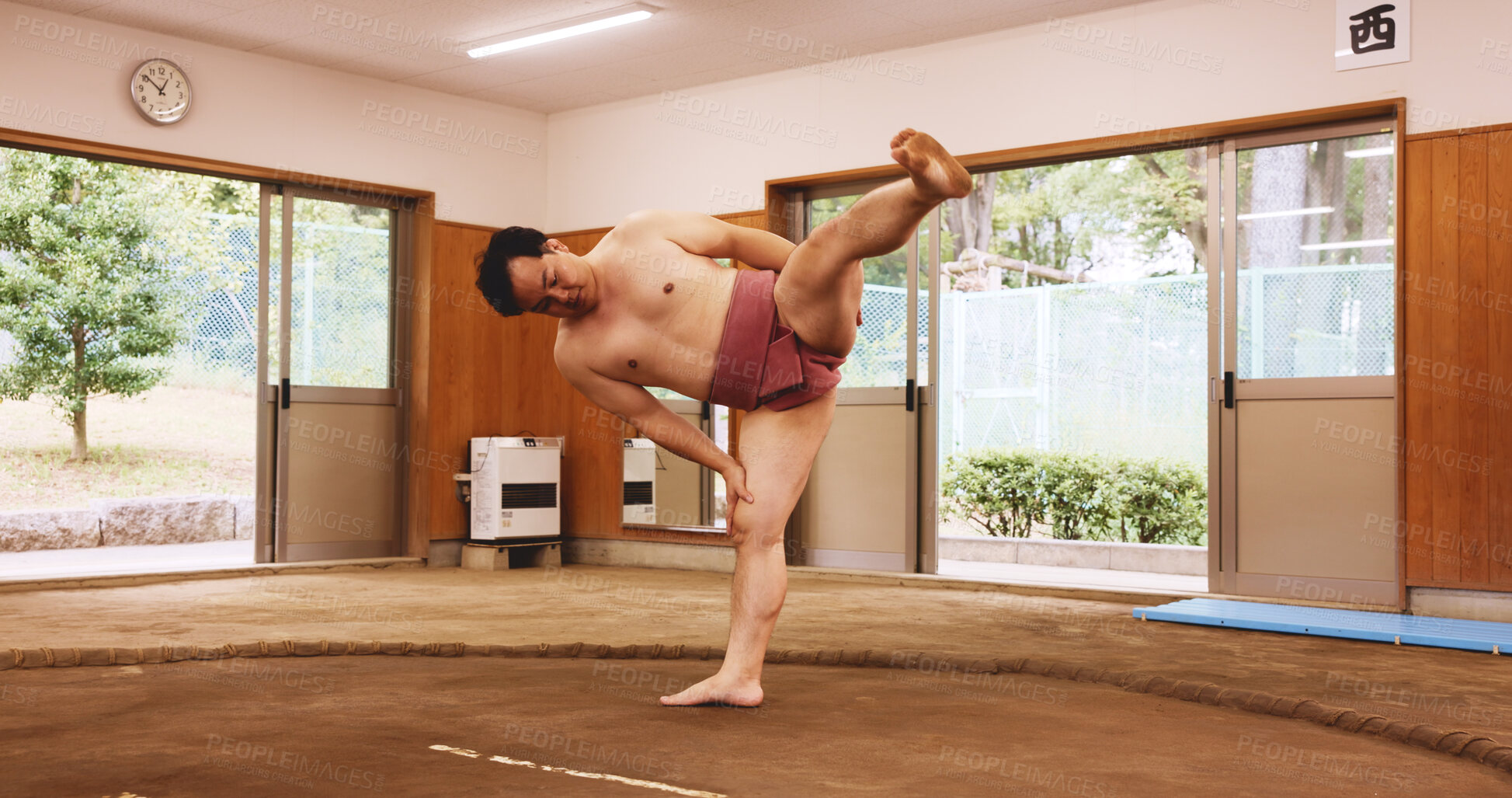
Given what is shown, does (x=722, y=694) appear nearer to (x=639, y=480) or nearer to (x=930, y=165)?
(x=930, y=165)

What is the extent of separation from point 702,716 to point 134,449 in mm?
9529

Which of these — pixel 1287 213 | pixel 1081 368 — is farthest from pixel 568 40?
pixel 1081 368

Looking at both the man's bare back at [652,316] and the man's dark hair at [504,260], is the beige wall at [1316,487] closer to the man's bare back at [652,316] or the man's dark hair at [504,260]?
the man's bare back at [652,316]

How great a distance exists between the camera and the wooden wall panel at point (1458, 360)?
4363 millimetres

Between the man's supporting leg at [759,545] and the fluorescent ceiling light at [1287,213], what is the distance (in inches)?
124

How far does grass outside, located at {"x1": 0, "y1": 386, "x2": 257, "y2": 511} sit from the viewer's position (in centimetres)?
962

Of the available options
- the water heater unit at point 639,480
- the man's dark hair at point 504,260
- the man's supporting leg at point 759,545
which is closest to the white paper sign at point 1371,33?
the man's supporting leg at point 759,545

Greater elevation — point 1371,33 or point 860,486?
point 1371,33

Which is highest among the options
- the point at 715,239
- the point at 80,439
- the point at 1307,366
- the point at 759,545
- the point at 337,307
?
the point at 337,307

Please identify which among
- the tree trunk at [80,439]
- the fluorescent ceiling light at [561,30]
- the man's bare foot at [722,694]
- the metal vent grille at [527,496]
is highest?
the fluorescent ceiling light at [561,30]

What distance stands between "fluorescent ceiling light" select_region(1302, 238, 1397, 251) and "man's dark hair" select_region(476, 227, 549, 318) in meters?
3.64

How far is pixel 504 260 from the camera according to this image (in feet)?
8.11

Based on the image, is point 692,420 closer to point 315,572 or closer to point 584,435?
point 584,435

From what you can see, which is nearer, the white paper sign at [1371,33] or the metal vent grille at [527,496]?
the white paper sign at [1371,33]
